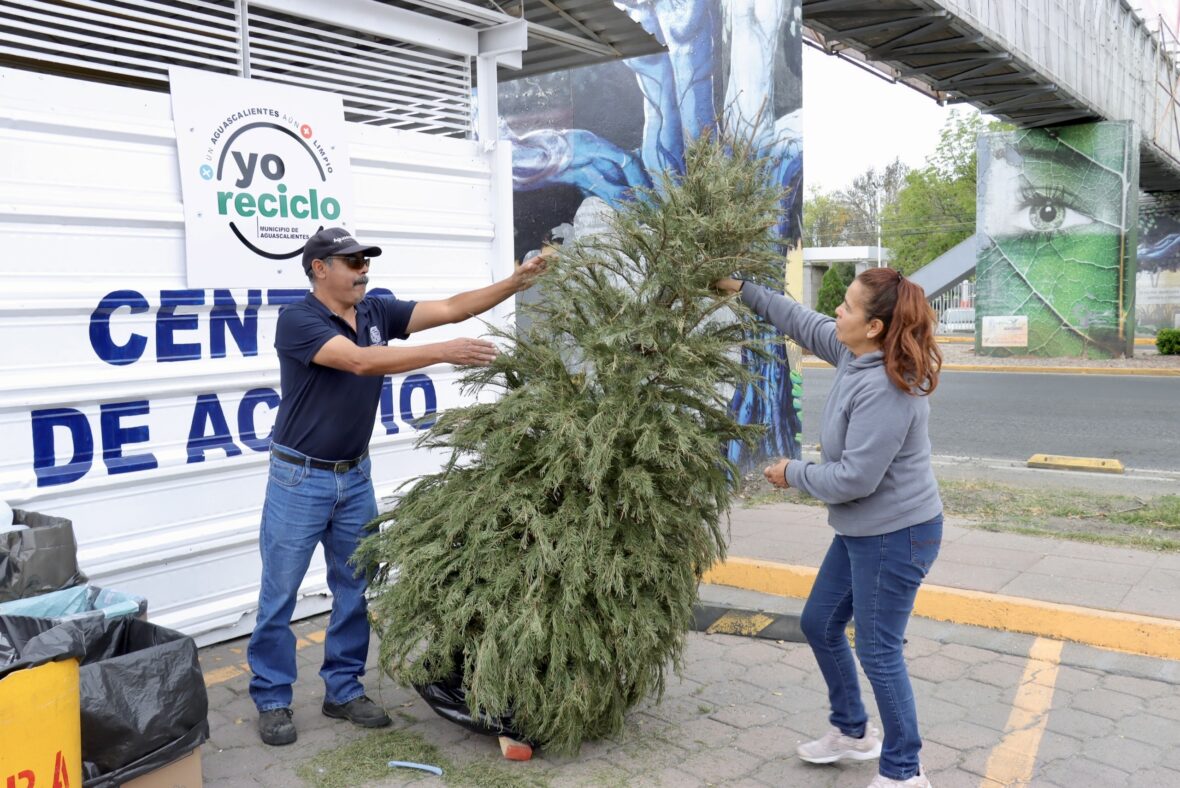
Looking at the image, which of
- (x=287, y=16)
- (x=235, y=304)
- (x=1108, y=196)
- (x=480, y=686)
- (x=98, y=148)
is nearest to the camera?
(x=480, y=686)

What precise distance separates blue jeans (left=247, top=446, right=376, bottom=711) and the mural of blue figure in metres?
4.20

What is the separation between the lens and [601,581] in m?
3.46

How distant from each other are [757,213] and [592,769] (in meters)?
2.10

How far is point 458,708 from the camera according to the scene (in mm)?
3729

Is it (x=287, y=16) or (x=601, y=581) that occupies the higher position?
(x=287, y=16)

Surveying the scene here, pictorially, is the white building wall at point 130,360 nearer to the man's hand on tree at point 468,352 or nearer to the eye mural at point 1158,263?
the man's hand on tree at point 468,352

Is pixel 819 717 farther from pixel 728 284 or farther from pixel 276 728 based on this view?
pixel 276 728

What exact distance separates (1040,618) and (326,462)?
350 cm

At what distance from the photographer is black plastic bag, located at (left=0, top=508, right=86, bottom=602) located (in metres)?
3.42

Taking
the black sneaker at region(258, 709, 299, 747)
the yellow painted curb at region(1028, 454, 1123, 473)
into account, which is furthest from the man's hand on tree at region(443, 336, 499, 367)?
the yellow painted curb at region(1028, 454, 1123, 473)

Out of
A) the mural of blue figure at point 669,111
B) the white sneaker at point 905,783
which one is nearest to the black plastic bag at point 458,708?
the white sneaker at point 905,783

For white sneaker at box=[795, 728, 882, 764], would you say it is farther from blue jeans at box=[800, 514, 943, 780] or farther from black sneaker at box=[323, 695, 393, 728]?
black sneaker at box=[323, 695, 393, 728]

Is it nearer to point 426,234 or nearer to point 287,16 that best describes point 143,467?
point 426,234

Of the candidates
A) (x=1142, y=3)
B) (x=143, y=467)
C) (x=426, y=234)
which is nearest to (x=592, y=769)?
(x=143, y=467)
